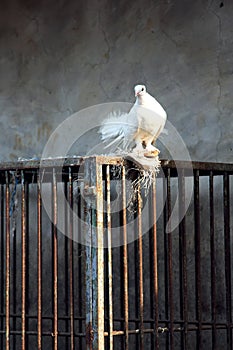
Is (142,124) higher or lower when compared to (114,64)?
lower

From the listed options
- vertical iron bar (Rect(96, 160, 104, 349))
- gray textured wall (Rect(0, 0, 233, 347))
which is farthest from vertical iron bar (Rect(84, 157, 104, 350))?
gray textured wall (Rect(0, 0, 233, 347))

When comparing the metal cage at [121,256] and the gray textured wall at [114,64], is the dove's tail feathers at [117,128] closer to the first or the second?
the metal cage at [121,256]

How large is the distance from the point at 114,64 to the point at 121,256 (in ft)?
5.04

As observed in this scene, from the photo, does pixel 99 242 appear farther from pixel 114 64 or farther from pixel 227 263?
pixel 114 64

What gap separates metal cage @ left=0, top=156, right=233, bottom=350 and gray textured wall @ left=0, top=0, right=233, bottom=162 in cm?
32

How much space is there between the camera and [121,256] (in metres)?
3.68

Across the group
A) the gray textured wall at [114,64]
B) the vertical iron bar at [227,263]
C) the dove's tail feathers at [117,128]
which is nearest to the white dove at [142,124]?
the dove's tail feathers at [117,128]

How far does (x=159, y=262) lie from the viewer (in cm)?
460

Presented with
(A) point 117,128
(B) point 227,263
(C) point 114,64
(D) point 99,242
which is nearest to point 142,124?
(A) point 117,128

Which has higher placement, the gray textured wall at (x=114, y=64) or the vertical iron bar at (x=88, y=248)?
the gray textured wall at (x=114, y=64)

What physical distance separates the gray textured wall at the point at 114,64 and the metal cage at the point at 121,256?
1.06 ft

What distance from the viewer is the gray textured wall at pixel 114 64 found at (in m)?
4.47

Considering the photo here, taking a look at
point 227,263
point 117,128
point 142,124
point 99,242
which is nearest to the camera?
point 99,242

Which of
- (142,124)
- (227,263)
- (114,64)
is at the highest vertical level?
(114,64)
